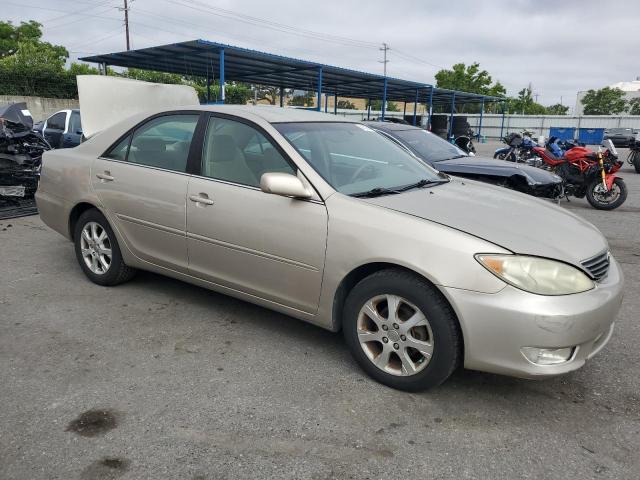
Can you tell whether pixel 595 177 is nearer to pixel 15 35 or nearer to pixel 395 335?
pixel 395 335

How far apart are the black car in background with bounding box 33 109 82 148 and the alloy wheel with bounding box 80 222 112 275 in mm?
6896

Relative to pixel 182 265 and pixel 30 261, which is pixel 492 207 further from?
pixel 30 261

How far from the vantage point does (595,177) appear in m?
9.31

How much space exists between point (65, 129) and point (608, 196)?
36.5ft

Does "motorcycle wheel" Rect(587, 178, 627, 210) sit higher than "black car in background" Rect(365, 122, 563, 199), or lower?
lower

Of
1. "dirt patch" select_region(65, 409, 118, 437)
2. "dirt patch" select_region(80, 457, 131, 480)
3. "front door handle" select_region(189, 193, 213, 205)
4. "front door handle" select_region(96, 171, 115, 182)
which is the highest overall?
"front door handle" select_region(96, 171, 115, 182)

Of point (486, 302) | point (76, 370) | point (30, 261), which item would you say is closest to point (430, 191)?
point (486, 302)

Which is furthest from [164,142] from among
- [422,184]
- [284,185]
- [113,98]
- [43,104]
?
[43,104]

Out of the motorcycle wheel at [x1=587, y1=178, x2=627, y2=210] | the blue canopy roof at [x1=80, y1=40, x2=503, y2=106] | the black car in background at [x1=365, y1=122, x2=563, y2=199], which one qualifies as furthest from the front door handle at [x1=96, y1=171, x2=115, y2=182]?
the blue canopy roof at [x1=80, y1=40, x2=503, y2=106]

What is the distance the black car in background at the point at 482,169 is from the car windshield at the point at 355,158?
9.67ft

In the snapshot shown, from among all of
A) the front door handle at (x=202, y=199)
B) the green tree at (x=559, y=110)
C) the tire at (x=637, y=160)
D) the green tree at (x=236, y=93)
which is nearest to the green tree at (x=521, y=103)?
the green tree at (x=559, y=110)

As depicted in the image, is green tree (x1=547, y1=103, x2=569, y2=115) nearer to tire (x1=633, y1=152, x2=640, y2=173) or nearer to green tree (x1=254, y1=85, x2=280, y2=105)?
green tree (x1=254, y1=85, x2=280, y2=105)

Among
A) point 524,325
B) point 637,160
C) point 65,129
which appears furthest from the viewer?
point 637,160

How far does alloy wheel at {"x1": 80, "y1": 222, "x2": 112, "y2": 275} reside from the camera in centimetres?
426
